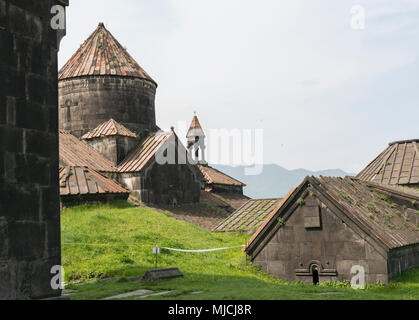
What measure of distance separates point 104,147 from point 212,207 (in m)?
7.03

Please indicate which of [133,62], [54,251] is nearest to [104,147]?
[133,62]

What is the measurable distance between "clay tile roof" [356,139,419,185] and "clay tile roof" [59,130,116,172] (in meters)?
13.2

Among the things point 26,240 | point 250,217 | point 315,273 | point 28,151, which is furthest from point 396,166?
point 26,240

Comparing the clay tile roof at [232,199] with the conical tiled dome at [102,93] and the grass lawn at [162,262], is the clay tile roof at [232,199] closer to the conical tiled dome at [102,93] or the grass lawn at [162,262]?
the conical tiled dome at [102,93]

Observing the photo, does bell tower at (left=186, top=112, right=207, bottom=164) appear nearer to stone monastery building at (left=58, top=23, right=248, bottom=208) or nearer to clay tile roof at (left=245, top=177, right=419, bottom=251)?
stone monastery building at (left=58, top=23, right=248, bottom=208)

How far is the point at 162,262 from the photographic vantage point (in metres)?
16.4

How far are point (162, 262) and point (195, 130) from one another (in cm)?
2736

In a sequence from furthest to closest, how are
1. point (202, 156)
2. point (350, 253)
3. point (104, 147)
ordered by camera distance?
point (202, 156), point (104, 147), point (350, 253)

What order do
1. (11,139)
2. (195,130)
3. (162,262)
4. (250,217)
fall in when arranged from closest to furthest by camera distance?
(11,139) → (162,262) → (250,217) → (195,130)

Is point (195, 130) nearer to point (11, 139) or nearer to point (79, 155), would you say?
point (79, 155)

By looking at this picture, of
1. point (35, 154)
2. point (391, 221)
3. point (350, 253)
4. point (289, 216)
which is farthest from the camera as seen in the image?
point (391, 221)

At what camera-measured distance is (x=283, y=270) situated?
50.4 feet

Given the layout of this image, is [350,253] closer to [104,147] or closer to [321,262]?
[321,262]

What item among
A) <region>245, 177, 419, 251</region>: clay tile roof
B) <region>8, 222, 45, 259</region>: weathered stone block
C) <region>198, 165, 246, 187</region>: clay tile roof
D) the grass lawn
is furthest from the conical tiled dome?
<region>8, 222, 45, 259</region>: weathered stone block
